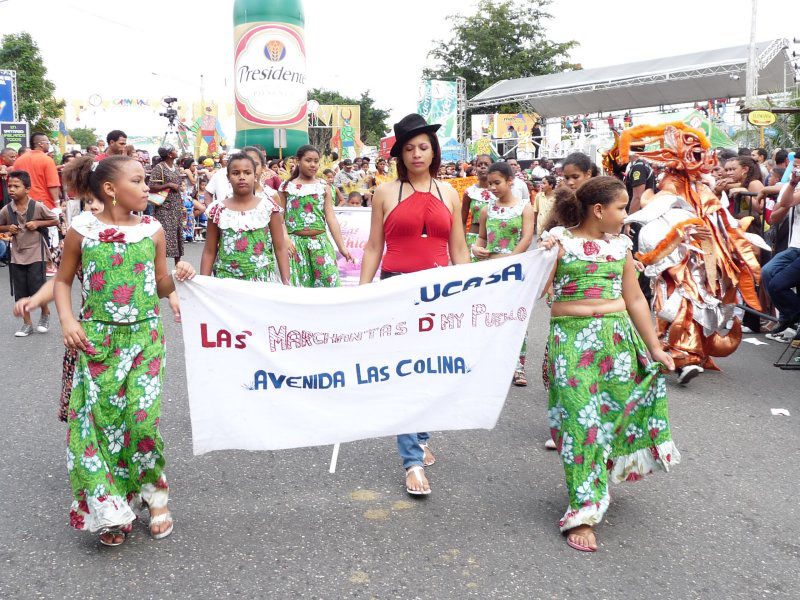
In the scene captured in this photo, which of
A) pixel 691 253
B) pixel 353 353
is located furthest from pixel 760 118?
pixel 353 353

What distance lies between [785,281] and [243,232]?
5192 mm

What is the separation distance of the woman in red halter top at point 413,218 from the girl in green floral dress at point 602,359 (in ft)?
2.15

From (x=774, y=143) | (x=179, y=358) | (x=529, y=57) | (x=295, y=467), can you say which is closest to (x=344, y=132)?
(x=529, y=57)

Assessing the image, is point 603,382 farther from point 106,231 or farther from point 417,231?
point 106,231

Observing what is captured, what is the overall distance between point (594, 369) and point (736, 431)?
85.7 inches

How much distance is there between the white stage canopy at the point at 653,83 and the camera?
30.5m

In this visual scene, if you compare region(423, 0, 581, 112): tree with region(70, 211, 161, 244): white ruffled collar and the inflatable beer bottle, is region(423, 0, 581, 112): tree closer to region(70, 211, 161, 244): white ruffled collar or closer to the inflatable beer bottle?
the inflatable beer bottle

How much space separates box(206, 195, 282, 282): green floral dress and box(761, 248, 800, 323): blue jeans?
4962 millimetres

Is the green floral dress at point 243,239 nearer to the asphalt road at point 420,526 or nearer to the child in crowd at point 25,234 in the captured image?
the asphalt road at point 420,526

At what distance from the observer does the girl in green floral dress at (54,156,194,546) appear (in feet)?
11.4

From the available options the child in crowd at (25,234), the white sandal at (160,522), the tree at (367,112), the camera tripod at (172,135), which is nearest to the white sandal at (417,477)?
the white sandal at (160,522)

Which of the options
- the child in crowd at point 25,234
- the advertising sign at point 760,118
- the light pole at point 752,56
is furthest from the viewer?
the light pole at point 752,56

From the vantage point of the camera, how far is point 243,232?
532 centimetres

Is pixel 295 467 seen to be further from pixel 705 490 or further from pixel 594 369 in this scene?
pixel 705 490
